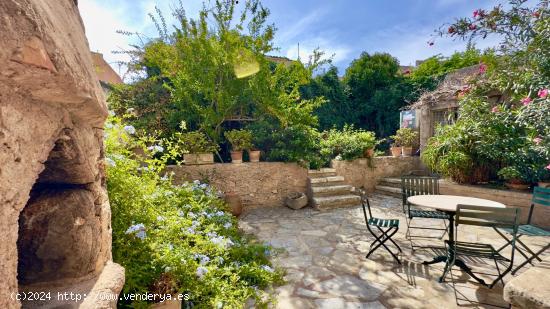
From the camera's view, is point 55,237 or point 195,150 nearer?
point 55,237

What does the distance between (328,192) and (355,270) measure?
11.0 feet

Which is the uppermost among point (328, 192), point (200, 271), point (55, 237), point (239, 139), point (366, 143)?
point (239, 139)

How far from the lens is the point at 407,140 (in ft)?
28.6

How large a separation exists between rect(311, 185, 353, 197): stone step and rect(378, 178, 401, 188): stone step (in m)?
1.80

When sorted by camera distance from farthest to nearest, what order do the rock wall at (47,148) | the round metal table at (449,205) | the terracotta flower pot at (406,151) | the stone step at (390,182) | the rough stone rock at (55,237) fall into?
the terracotta flower pot at (406,151) → the stone step at (390,182) → the round metal table at (449,205) → the rough stone rock at (55,237) → the rock wall at (47,148)

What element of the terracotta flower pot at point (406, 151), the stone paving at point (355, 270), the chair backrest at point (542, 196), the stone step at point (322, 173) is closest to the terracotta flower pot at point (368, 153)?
the stone step at point (322, 173)

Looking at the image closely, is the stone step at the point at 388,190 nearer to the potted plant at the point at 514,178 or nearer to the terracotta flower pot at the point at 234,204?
the potted plant at the point at 514,178

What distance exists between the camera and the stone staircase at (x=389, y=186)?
7.14m

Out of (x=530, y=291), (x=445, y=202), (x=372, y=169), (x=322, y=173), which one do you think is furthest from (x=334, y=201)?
(x=530, y=291)

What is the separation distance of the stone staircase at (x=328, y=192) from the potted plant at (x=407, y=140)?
332 cm

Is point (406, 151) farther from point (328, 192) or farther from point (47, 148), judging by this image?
point (47, 148)

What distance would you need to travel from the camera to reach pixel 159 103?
6.57 meters

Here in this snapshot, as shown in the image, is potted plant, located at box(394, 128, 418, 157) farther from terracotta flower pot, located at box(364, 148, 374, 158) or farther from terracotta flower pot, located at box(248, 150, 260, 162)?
terracotta flower pot, located at box(248, 150, 260, 162)

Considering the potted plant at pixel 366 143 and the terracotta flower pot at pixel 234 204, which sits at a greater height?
the potted plant at pixel 366 143
